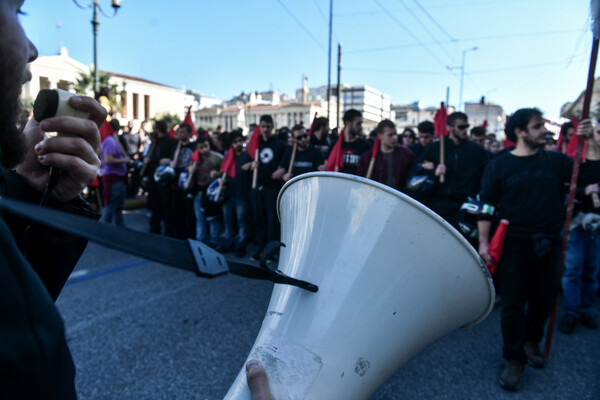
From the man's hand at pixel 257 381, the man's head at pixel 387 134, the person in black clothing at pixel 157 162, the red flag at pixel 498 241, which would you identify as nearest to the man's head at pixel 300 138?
the man's head at pixel 387 134

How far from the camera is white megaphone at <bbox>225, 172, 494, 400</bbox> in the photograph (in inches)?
39.2

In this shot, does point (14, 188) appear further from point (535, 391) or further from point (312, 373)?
point (535, 391)

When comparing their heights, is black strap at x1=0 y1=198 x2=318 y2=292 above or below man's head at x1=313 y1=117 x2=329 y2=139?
below

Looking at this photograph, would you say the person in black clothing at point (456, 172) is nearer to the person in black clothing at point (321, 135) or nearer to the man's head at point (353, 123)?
the man's head at point (353, 123)

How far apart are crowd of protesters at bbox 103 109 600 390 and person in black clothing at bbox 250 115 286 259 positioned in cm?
2

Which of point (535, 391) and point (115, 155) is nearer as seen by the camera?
point (535, 391)

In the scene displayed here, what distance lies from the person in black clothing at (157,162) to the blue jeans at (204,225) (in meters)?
0.69

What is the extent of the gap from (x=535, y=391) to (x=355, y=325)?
2.32 meters

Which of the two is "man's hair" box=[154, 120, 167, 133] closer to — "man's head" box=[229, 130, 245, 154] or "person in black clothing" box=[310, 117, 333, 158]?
"man's head" box=[229, 130, 245, 154]

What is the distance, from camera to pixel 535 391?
8.68 ft

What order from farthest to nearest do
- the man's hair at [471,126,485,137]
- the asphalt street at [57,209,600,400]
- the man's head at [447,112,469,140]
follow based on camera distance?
the man's hair at [471,126,485,137] < the man's head at [447,112,469,140] < the asphalt street at [57,209,600,400]

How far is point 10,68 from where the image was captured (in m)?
0.64

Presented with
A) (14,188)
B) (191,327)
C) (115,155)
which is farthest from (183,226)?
(14,188)

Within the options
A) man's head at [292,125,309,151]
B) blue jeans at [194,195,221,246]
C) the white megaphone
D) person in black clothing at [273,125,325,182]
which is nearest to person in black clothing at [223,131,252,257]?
blue jeans at [194,195,221,246]
